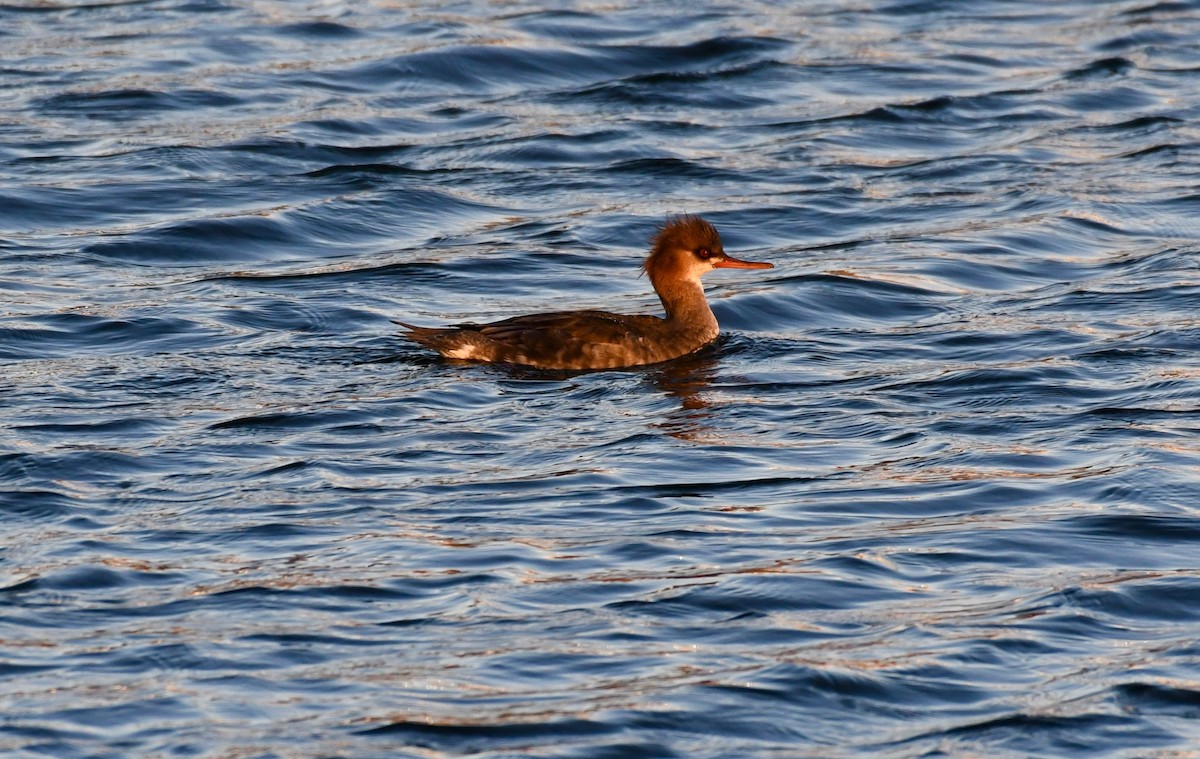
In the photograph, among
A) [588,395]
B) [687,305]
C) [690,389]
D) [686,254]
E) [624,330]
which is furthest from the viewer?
[686,254]

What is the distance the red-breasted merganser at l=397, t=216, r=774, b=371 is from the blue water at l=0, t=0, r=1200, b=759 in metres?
0.14

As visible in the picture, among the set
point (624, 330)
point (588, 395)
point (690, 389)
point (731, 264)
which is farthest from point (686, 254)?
point (588, 395)

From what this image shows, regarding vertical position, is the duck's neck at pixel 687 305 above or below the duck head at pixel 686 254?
below

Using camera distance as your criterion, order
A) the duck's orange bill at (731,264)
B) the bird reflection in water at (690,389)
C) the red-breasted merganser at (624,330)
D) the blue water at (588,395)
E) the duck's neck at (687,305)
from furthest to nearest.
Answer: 1. the duck's orange bill at (731,264)
2. the duck's neck at (687,305)
3. the red-breasted merganser at (624,330)
4. the bird reflection in water at (690,389)
5. the blue water at (588,395)

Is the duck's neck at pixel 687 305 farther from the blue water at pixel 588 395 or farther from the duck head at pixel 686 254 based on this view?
the blue water at pixel 588 395

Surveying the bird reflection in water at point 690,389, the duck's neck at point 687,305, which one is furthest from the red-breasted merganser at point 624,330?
the bird reflection in water at point 690,389

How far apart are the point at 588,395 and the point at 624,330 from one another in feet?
2.55

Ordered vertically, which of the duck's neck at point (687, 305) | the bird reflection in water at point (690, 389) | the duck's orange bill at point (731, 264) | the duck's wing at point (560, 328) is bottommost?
the bird reflection in water at point (690, 389)

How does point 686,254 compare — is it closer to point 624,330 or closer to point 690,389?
point 624,330

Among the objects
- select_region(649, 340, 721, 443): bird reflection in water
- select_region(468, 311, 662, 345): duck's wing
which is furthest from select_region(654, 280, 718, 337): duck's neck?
select_region(468, 311, 662, 345): duck's wing

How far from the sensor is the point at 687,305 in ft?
40.2

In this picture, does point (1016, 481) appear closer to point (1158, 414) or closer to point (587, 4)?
point (1158, 414)

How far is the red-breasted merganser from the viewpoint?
438 inches

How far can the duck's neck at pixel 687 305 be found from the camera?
39.9 ft
